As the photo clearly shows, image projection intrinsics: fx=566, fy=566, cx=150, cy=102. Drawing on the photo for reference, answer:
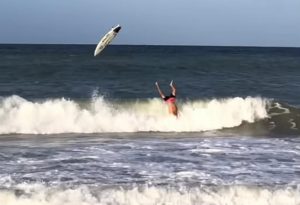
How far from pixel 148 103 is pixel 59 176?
11.4 m

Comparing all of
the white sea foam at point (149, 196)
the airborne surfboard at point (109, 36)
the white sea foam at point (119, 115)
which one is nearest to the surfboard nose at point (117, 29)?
the airborne surfboard at point (109, 36)

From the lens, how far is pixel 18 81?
2798 centimetres

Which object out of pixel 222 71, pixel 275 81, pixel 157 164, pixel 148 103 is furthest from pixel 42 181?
pixel 222 71

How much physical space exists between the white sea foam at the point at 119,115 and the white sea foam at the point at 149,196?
8.74m

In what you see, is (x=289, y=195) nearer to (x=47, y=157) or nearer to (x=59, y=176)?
(x=59, y=176)

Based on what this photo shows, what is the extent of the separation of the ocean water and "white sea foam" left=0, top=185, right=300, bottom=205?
0.02m

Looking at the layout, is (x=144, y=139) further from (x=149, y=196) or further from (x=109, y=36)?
(x=149, y=196)

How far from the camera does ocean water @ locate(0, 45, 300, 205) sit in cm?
1014

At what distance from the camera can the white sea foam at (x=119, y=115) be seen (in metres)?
19.2

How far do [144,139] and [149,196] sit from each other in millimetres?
6798

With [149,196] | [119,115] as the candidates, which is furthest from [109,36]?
[149,196]

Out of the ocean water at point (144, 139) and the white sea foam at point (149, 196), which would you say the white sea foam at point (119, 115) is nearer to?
the ocean water at point (144, 139)

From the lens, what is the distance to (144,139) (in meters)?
16.7

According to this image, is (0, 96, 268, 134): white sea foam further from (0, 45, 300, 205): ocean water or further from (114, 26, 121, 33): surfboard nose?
A: (114, 26, 121, 33): surfboard nose
